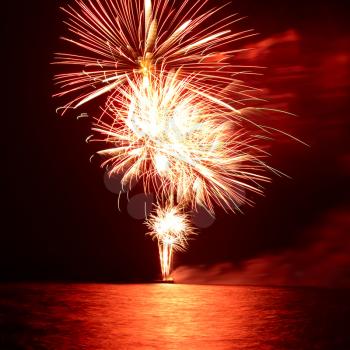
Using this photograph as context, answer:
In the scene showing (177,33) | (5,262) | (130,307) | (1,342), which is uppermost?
(177,33)

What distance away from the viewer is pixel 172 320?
7.70 metres

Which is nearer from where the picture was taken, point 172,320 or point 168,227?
point 172,320

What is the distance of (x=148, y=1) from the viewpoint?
11.2 meters

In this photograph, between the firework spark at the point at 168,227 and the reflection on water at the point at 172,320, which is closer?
the reflection on water at the point at 172,320

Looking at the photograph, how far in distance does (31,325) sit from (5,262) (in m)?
16.9

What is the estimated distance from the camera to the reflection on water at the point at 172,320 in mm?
6227

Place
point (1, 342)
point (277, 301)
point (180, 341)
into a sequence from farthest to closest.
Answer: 1. point (277, 301)
2. point (180, 341)
3. point (1, 342)

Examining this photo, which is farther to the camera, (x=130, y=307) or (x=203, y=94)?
(x=203, y=94)

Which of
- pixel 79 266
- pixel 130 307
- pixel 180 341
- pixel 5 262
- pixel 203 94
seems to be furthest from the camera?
pixel 79 266

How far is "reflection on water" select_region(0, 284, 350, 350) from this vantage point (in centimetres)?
623

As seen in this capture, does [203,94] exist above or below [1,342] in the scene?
above

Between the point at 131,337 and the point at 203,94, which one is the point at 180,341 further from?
the point at 203,94

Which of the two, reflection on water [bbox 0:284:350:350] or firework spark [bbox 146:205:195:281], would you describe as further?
firework spark [bbox 146:205:195:281]

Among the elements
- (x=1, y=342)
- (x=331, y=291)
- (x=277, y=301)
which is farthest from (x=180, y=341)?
(x=331, y=291)
